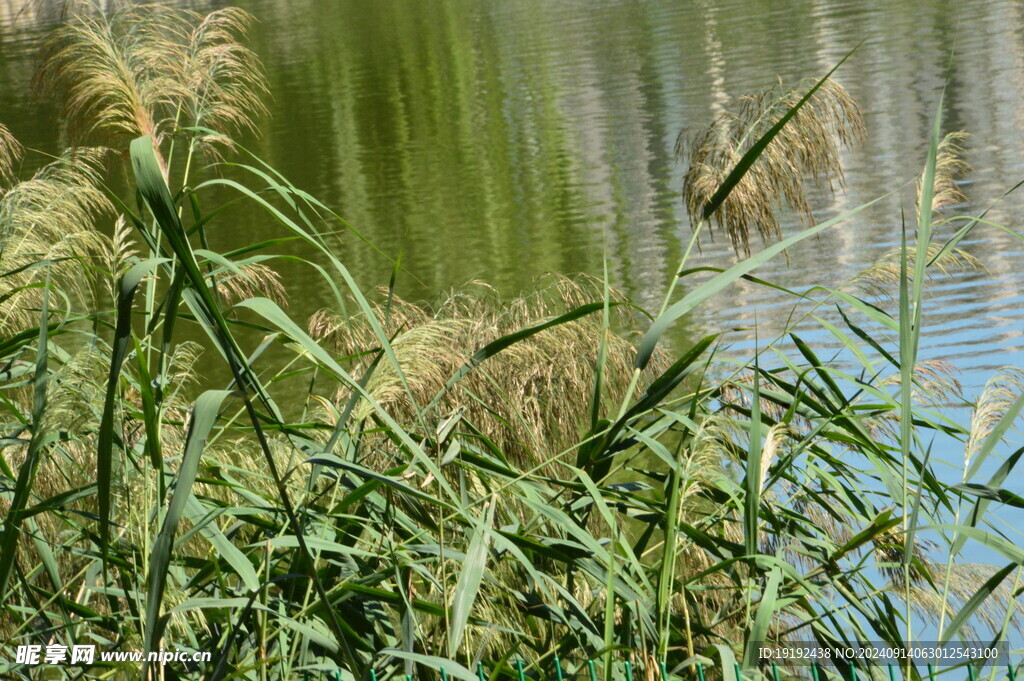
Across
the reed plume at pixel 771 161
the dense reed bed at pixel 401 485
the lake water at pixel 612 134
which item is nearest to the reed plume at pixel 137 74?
the dense reed bed at pixel 401 485

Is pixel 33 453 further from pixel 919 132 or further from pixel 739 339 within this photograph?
pixel 919 132

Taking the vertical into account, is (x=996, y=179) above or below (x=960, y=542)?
below

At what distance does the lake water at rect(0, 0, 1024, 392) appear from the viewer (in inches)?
318

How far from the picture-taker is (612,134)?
12.9 m

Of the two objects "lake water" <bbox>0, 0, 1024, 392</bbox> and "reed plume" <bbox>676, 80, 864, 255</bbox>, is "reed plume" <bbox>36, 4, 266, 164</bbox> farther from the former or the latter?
"reed plume" <bbox>676, 80, 864, 255</bbox>

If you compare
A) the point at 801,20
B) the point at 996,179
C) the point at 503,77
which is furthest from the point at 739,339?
the point at 801,20

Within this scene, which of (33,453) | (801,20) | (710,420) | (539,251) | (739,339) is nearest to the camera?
(33,453)

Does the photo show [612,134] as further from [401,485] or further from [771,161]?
[401,485]

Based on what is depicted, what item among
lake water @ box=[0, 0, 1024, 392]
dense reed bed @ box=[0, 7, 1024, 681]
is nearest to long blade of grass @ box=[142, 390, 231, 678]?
dense reed bed @ box=[0, 7, 1024, 681]

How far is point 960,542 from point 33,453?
131cm

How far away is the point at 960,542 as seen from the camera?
1.78 metres

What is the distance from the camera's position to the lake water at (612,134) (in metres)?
8.07

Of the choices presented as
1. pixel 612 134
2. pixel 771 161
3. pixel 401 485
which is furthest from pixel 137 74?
pixel 612 134

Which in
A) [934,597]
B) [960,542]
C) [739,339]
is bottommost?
[739,339]
